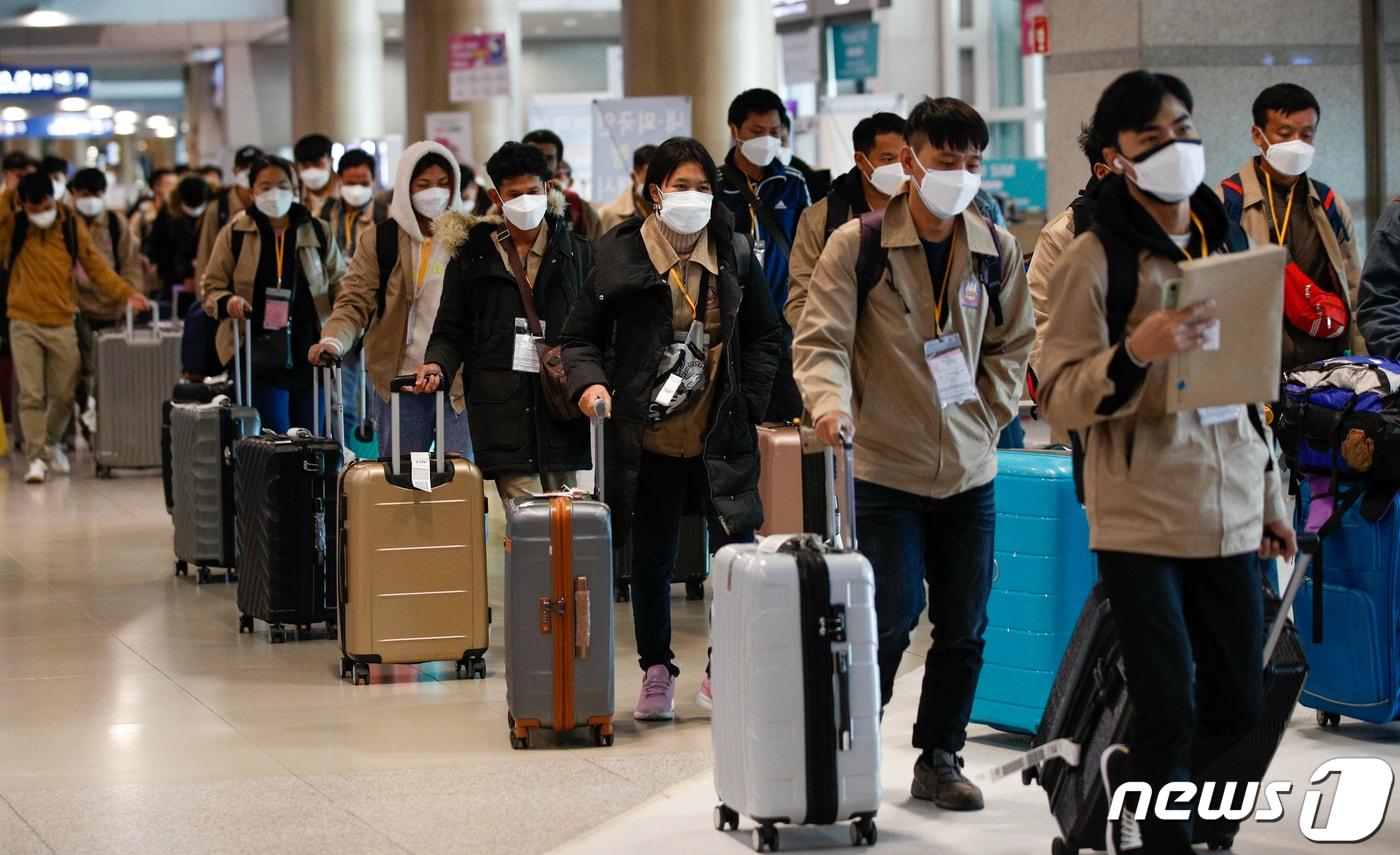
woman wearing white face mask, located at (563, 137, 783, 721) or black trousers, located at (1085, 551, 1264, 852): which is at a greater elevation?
woman wearing white face mask, located at (563, 137, 783, 721)

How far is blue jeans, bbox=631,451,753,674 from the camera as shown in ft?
18.8

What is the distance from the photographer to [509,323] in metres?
6.56

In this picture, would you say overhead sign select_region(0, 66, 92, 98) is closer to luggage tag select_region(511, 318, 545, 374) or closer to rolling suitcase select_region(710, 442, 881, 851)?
luggage tag select_region(511, 318, 545, 374)

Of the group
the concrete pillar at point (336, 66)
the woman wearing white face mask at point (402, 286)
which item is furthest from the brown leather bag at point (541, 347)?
the concrete pillar at point (336, 66)

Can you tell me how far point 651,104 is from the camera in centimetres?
1402

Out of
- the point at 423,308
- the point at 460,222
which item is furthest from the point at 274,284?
the point at 460,222

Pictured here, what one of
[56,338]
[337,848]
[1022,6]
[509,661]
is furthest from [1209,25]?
Result: [1022,6]

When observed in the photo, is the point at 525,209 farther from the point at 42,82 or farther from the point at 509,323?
the point at 42,82

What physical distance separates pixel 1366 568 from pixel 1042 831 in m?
1.37

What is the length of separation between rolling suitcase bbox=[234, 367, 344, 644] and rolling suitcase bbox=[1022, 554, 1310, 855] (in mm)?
3613

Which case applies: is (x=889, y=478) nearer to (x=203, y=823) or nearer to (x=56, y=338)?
(x=203, y=823)

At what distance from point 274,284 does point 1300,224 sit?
180 inches


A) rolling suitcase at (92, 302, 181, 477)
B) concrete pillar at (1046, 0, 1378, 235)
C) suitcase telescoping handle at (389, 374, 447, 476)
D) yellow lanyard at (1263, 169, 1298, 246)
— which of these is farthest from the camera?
rolling suitcase at (92, 302, 181, 477)

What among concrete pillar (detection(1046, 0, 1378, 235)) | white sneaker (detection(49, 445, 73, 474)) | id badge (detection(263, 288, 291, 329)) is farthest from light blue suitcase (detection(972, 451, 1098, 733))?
white sneaker (detection(49, 445, 73, 474))
